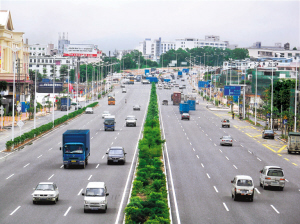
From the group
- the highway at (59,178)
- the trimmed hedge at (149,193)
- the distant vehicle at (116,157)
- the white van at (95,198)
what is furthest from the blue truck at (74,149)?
the white van at (95,198)

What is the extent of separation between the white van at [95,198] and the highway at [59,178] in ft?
1.33

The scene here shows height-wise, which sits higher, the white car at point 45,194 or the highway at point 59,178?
the white car at point 45,194

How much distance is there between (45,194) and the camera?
29.2 meters

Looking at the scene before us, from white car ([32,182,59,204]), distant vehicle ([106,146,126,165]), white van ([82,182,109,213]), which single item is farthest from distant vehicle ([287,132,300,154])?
white car ([32,182,59,204])

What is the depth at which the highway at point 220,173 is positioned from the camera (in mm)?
28219

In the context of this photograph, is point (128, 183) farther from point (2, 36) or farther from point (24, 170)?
point (2, 36)

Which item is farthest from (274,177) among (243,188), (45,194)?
(45,194)

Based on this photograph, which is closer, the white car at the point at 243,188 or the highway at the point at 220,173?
the highway at the point at 220,173

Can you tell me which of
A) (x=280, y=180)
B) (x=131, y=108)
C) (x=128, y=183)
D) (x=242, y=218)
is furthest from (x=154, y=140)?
(x=131, y=108)

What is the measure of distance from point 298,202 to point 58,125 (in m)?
52.1

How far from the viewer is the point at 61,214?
2692cm

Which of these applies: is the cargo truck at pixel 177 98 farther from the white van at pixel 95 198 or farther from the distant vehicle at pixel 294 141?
the white van at pixel 95 198

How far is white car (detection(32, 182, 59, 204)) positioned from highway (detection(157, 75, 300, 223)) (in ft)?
23.0

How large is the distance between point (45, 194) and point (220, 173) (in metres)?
18.0
